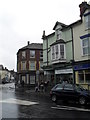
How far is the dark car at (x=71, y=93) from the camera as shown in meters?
14.2

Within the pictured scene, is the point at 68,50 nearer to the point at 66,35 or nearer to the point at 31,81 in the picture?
the point at 66,35

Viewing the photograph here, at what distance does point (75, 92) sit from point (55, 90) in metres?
2.09

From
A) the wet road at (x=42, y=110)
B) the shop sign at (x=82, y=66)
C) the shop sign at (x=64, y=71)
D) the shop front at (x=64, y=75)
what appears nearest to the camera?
the wet road at (x=42, y=110)

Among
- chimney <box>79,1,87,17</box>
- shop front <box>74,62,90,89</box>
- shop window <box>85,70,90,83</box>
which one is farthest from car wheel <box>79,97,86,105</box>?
chimney <box>79,1,87,17</box>

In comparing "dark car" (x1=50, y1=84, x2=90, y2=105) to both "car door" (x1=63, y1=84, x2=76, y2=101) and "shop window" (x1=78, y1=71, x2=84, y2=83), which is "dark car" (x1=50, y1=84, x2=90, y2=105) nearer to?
"car door" (x1=63, y1=84, x2=76, y2=101)

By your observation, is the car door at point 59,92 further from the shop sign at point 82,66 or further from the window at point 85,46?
the window at point 85,46

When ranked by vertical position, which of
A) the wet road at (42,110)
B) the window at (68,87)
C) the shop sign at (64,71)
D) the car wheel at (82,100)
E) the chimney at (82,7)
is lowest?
the wet road at (42,110)

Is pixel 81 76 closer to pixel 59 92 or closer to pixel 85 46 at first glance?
pixel 85 46

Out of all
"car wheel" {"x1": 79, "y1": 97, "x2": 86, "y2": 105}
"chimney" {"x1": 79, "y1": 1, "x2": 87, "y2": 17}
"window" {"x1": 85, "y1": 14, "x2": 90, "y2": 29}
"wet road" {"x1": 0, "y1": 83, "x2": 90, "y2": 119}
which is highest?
"chimney" {"x1": 79, "y1": 1, "x2": 87, "y2": 17}

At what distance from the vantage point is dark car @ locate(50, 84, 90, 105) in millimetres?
14211

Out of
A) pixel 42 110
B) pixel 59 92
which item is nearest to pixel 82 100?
pixel 59 92

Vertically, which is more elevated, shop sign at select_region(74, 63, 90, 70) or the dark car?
shop sign at select_region(74, 63, 90, 70)

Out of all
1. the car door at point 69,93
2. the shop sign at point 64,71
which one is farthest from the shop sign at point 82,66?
the car door at point 69,93

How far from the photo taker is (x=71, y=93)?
48.9ft
